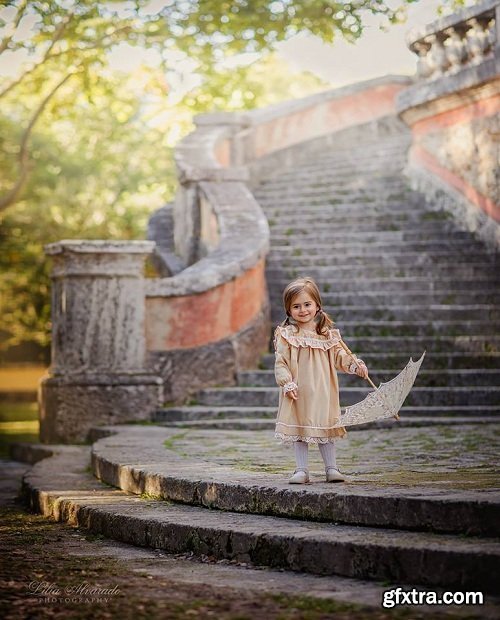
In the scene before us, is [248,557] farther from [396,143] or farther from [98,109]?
[98,109]

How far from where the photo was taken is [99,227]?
23.2 meters

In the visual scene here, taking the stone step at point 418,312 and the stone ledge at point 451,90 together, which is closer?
the stone step at point 418,312

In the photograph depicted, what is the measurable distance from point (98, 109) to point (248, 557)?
2390 centimetres

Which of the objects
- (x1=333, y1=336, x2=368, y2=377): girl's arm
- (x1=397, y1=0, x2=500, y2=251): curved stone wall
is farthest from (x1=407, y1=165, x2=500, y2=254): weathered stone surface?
(x1=333, y1=336, x2=368, y2=377): girl's arm

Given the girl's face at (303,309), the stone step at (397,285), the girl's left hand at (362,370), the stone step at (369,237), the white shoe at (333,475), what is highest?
the stone step at (369,237)

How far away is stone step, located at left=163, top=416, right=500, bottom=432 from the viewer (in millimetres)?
8727

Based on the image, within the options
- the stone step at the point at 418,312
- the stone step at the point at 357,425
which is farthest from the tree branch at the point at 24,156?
the stone step at the point at 357,425

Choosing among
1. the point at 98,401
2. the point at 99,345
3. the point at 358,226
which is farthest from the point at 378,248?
the point at 98,401

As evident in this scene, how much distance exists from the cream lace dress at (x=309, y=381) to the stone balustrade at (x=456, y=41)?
6.29m

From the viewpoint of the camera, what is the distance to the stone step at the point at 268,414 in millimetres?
8883

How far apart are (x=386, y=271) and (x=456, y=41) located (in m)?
2.58

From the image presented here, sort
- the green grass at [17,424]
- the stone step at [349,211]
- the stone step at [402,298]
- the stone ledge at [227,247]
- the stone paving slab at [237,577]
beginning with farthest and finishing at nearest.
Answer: the green grass at [17,424] → the stone step at [349,211] → the stone step at [402,298] → the stone ledge at [227,247] → the stone paving slab at [237,577]

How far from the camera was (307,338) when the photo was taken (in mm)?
5914

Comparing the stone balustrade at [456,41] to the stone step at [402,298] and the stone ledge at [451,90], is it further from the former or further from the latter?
the stone step at [402,298]
